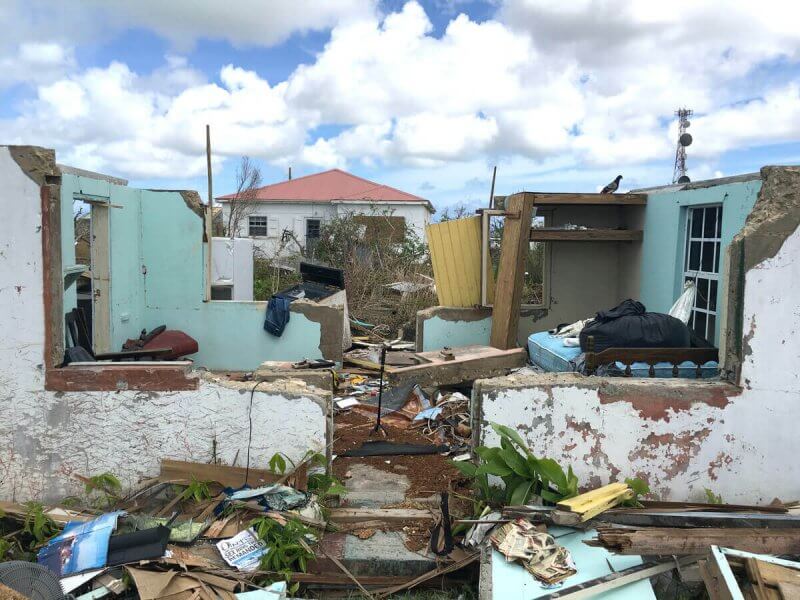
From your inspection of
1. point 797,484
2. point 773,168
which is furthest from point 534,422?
point 773,168

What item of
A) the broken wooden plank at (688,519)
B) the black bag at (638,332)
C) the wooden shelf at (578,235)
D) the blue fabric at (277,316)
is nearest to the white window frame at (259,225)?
the blue fabric at (277,316)

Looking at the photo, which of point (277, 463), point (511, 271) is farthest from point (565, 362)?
point (277, 463)

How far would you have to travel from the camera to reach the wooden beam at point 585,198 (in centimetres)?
915

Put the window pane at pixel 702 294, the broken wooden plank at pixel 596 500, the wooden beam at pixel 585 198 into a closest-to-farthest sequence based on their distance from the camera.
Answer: the broken wooden plank at pixel 596 500 → the window pane at pixel 702 294 → the wooden beam at pixel 585 198

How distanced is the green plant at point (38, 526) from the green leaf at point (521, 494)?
3.27 meters

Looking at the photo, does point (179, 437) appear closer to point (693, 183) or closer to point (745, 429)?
point (745, 429)

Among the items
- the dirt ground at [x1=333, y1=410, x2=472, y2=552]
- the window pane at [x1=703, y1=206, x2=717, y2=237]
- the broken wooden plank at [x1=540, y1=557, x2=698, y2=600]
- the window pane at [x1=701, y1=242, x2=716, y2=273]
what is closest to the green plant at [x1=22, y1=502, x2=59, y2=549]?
the dirt ground at [x1=333, y1=410, x2=472, y2=552]

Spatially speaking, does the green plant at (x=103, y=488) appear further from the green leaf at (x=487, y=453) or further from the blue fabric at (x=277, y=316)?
the blue fabric at (x=277, y=316)

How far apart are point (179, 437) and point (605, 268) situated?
7.31 m

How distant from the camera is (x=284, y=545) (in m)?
4.52

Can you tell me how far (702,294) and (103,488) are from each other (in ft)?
21.1

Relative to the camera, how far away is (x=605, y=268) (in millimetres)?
10398

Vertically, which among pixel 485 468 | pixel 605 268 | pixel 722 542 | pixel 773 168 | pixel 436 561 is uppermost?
pixel 773 168

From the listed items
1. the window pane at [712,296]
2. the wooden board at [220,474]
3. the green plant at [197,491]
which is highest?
the window pane at [712,296]
